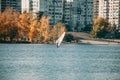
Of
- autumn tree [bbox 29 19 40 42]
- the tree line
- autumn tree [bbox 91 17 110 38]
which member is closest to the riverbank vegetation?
autumn tree [bbox 91 17 110 38]

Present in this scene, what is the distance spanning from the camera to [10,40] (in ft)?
503

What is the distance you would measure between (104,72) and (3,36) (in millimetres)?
81529

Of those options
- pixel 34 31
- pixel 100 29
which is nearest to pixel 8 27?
pixel 34 31

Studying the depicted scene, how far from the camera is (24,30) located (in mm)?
158000

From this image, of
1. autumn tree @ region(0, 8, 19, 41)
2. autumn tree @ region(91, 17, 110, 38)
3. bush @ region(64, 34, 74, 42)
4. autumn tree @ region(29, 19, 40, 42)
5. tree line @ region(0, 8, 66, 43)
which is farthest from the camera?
autumn tree @ region(91, 17, 110, 38)

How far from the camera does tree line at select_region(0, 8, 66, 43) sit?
500 feet

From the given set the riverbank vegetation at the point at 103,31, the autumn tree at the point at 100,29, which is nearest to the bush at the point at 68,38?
the riverbank vegetation at the point at 103,31

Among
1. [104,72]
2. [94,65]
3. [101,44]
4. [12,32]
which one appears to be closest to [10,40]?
[12,32]

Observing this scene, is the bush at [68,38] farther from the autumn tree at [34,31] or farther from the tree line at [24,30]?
the autumn tree at [34,31]

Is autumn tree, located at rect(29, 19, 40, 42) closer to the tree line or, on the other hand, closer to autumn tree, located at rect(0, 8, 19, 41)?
the tree line

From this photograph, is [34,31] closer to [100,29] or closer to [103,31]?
[100,29]

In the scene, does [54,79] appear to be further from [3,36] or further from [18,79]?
[3,36]

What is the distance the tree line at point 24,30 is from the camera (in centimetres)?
15250

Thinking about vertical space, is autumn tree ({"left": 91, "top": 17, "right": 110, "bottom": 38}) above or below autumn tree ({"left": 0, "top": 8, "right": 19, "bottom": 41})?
below
